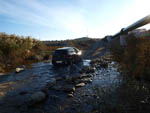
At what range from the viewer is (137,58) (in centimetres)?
338

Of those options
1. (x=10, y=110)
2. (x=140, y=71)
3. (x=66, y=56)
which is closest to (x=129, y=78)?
(x=140, y=71)

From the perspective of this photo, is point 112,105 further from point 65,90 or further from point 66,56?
point 66,56

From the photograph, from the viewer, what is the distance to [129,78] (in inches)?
142

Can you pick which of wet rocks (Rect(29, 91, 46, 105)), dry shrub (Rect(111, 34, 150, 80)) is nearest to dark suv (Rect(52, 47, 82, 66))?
wet rocks (Rect(29, 91, 46, 105))

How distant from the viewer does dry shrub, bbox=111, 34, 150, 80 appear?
3229 mm

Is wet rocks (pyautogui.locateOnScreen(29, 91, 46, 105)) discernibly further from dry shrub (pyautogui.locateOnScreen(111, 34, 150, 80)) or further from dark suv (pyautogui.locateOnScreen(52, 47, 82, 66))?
dark suv (pyautogui.locateOnScreen(52, 47, 82, 66))

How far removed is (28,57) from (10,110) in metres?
11.8

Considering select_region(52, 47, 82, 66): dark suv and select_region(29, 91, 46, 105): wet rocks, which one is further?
select_region(52, 47, 82, 66): dark suv

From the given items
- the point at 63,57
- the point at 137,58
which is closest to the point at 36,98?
the point at 137,58

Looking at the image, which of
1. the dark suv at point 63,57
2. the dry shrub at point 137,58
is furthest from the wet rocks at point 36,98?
the dark suv at point 63,57

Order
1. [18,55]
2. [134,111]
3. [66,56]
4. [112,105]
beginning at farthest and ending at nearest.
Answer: [18,55] → [66,56] → [112,105] → [134,111]

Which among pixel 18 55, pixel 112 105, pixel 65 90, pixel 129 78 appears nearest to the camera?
pixel 112 105

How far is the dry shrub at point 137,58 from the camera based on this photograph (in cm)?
323

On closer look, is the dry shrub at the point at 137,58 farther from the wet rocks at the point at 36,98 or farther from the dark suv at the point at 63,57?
the dark suv at the point at 63,57
